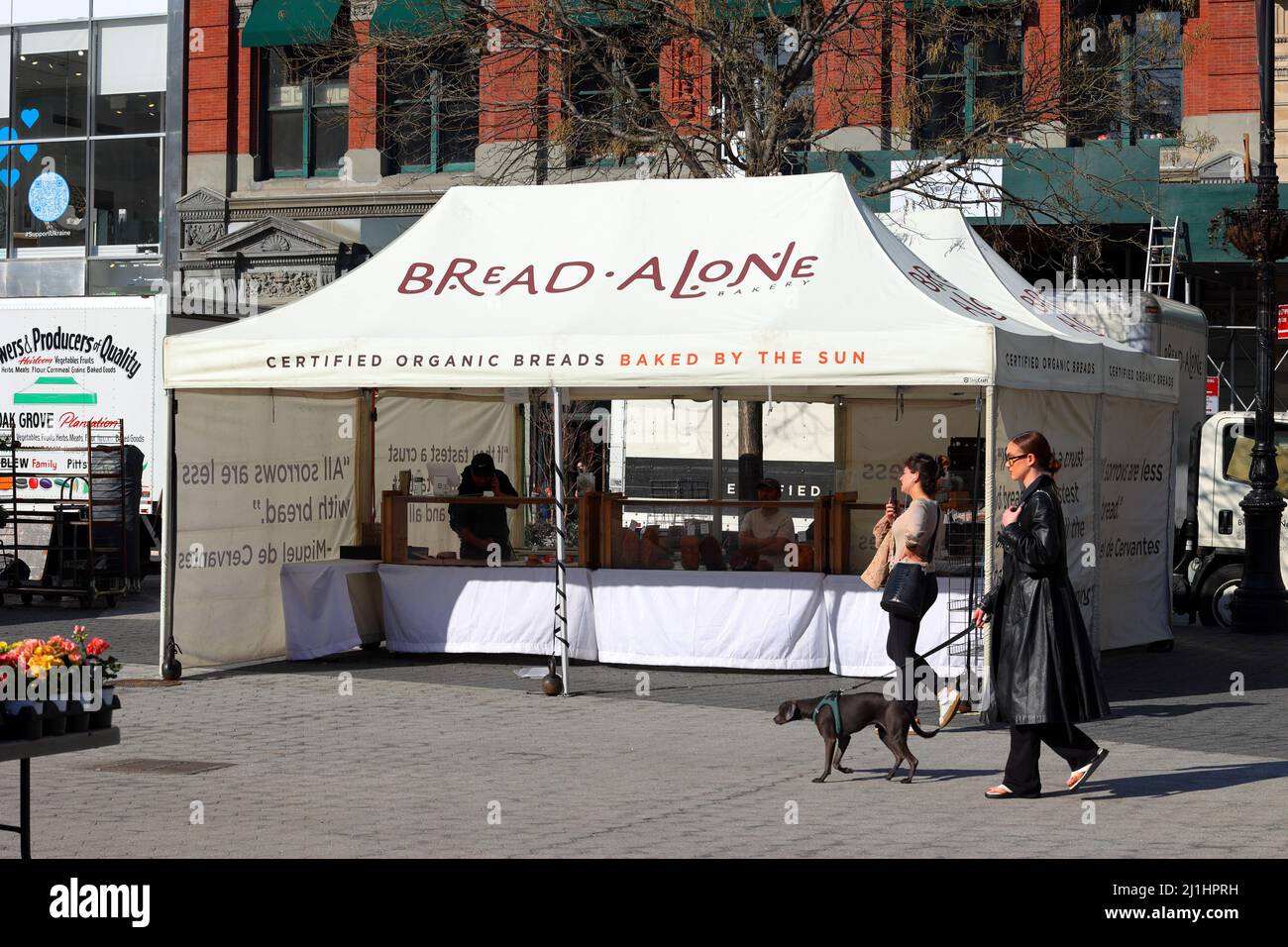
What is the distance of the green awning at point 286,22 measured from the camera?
3027cm

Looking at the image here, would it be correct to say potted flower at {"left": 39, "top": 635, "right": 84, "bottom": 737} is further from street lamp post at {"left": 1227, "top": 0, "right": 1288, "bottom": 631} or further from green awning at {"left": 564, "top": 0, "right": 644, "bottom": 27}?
green awning at {"left": 564, "top": 0, "right": 644, "bottom": 27}

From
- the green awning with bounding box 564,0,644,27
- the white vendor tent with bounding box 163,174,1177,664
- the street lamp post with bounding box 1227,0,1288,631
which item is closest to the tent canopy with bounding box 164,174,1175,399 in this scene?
the white vendor tent with bounding box 163,174,1177,664

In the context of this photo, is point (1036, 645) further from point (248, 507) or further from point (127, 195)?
point (127, 195)

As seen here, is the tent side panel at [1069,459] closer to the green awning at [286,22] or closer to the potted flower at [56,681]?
the potted flower at [56,681]

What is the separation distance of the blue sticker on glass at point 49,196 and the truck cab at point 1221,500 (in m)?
22.6

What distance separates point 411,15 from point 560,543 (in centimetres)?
1566

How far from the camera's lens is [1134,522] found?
1653 centimetres

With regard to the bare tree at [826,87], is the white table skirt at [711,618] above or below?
below

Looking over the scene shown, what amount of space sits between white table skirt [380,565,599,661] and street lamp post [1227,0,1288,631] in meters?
7.88

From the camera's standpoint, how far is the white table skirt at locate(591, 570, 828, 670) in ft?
48.7

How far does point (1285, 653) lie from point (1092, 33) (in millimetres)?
10766

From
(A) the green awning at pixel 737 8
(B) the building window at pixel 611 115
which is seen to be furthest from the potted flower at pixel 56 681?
(A) the green awning at pixel 737 8
